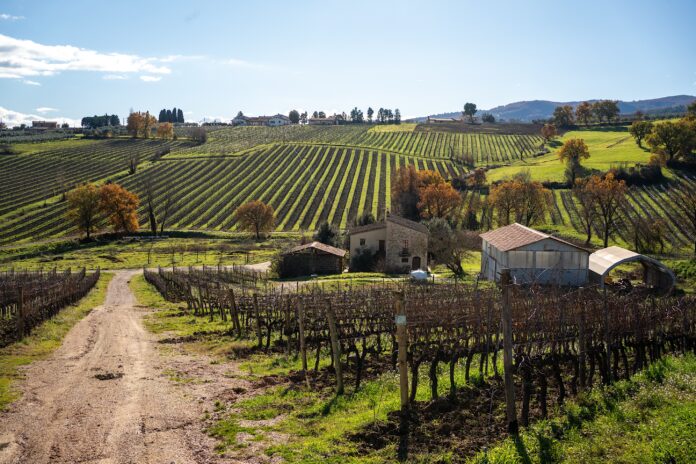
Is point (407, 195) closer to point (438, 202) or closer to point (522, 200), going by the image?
point (438, 202)

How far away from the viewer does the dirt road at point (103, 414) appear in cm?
1070

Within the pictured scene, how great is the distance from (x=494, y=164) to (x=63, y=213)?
88.5m

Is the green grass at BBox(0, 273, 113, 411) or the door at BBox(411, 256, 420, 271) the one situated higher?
the green grass at BBox(0, 273, 113, 411)

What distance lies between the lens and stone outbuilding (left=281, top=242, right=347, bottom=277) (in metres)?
54.2

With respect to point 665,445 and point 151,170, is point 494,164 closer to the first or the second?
point 151,170

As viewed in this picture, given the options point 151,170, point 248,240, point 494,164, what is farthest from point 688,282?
point 151,170

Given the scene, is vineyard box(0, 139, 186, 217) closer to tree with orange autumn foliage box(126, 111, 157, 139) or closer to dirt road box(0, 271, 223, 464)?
tree with orange autumn foliage box(126, 111, 157, 139)

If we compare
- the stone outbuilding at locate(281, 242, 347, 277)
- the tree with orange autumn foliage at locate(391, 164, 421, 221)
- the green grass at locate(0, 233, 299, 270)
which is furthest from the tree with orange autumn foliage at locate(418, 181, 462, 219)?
the stone outbuilding at locate(281, 242, 347, 277)

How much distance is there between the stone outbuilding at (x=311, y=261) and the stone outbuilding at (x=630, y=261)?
24.4 meters

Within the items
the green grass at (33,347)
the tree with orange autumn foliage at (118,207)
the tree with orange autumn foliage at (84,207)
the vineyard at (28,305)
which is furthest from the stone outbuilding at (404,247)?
the tree with orange autumn foliage at (84,207)

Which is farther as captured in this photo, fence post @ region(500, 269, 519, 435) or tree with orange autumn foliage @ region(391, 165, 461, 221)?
tree with orange autumn foliage @ region(391, 165, 461, 221)

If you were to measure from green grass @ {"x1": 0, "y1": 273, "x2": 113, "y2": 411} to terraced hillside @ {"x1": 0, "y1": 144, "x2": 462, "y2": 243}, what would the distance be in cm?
6157

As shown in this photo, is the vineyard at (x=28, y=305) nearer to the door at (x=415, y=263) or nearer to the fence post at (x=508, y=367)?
the fence post at (x=508, y=367)

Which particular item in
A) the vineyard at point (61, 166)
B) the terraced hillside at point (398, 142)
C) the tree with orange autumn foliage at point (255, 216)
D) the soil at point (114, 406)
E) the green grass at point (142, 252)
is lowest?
the green grass at point (142, 252)
